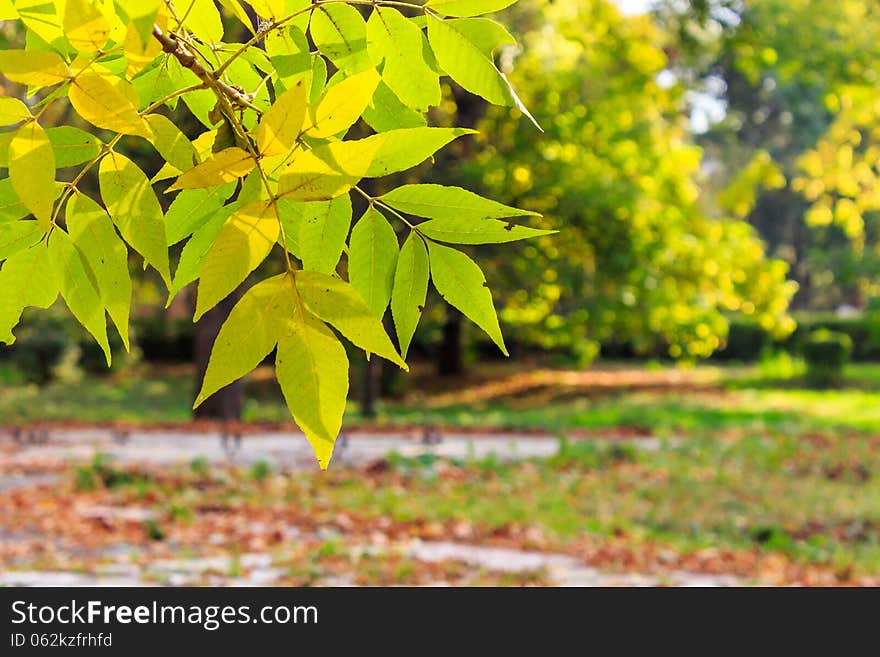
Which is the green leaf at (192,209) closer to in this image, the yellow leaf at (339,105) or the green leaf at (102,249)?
the green leaf at (102,249)

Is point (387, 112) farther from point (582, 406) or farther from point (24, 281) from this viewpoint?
point (582, 406)

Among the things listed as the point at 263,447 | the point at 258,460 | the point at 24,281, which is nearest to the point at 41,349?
the point at 263,447

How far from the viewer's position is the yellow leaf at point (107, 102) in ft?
2.68

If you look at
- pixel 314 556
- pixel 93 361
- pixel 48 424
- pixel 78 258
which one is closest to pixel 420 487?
pixel 314 556

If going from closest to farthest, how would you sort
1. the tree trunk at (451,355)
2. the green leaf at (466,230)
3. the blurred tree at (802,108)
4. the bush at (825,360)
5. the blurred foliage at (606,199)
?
the green leaf at (466,230), the blurred tree at (802,108), the blurred foliage at (606,199), the bush at (825,360), the tree trunk at (451,355)

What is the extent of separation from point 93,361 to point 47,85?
2411cm

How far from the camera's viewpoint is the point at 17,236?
0.98 m

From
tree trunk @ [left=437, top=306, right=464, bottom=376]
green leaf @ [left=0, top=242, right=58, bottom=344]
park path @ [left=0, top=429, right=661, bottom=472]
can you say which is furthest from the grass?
green leaf @ [left=0, top=242, right=58, bottom=344]

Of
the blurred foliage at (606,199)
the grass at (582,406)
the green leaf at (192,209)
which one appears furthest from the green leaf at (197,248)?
the grass at (582,406)

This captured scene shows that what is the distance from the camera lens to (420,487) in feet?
29.0

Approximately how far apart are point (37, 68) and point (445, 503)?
296 inches

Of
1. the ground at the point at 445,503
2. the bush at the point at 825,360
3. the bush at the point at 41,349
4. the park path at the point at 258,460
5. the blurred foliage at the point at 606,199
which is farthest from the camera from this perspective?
the bush at the point at 825,360

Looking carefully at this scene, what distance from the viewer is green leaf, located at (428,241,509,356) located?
963mm

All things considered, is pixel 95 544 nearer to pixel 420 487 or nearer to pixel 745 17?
pixel 420 487
